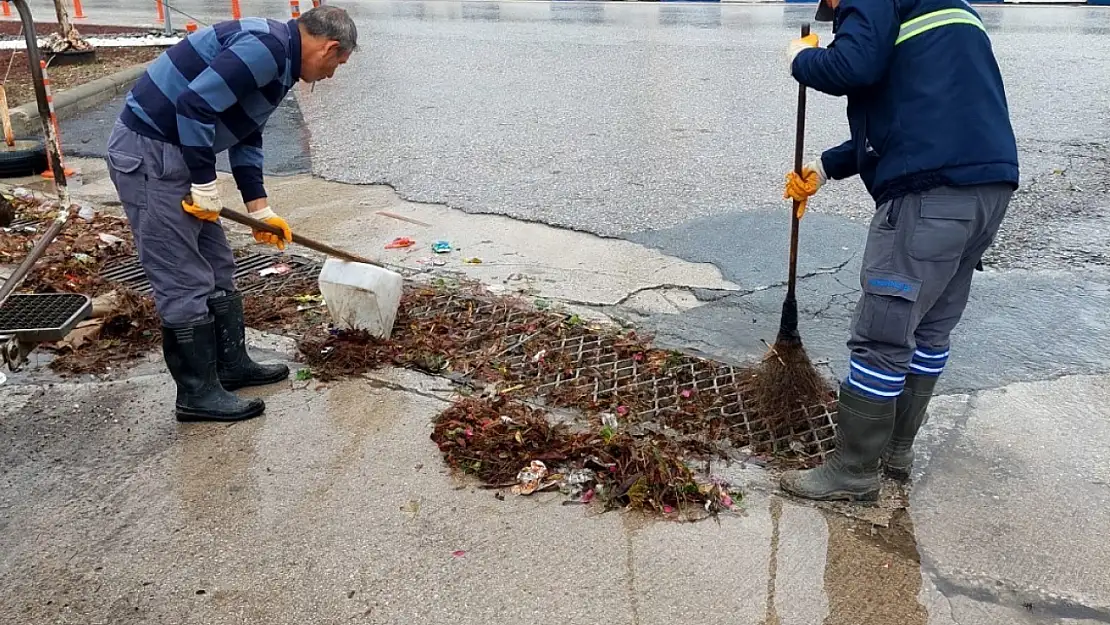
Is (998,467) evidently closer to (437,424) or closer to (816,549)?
(816,549)

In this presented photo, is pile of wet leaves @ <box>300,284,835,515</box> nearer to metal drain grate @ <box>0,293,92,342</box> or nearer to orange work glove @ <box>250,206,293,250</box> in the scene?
orange work glove @ <box>250,206,293,250</box>

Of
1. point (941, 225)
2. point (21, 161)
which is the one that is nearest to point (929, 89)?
point (941, 225)

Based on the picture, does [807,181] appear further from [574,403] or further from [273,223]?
[273,223]

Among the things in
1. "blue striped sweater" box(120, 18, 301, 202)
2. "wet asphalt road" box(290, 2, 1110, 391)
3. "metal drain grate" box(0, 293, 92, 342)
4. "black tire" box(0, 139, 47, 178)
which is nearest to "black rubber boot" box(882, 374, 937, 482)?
"wet asphalt road" box(290, 2, 1110, 391)

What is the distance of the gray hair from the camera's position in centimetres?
324

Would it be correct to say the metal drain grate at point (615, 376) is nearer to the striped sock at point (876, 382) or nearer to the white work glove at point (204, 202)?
the striped sock at point (876, 382)

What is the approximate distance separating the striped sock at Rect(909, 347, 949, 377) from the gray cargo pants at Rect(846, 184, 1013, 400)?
0.17 metres

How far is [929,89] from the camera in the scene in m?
2.57

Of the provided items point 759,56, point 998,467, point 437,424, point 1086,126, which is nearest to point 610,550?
point 437,424

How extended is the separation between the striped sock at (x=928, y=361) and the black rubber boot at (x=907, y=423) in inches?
0.7

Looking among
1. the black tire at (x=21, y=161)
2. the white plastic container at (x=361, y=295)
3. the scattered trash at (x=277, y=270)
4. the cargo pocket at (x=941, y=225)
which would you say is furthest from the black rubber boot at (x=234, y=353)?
the black tire at (x=21, y=161)

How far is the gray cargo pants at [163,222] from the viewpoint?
10.6ft

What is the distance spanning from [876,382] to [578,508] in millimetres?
996

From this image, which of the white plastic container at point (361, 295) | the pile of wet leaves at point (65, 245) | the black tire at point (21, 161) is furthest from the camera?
the black tire at point (21, 161)
